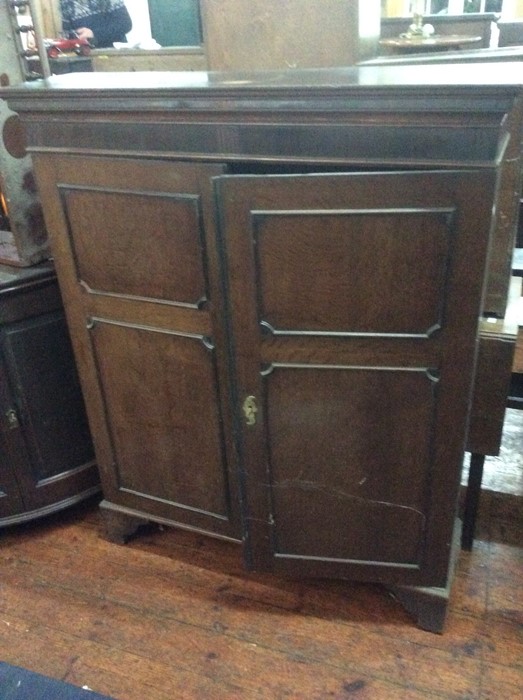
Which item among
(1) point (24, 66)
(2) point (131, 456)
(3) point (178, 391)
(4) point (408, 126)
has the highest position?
(1) point (24, 66)

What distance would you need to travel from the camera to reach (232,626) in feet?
5.12

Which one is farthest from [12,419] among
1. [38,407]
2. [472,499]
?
[472,499]

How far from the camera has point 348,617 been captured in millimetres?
1566

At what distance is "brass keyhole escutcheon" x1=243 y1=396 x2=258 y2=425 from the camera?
52.9 inches

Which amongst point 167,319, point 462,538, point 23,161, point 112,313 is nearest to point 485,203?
point 167,319

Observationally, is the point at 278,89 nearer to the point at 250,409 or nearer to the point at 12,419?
the point at 250,409

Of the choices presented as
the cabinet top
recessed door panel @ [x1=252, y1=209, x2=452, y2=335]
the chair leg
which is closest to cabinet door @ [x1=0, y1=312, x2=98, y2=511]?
the cabinet top

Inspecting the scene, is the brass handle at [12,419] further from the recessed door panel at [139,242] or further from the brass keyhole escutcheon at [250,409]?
the brass keyhole escutcheon at [250,409]

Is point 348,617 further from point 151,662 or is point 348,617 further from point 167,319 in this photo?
point 167,319

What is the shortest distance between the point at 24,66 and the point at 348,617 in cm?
162

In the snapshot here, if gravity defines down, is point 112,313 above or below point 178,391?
above

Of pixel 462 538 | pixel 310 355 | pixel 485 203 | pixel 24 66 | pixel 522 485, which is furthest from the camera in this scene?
pixel 522 485

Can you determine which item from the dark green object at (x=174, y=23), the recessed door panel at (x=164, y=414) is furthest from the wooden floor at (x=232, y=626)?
the dark green object at (x=174, y=23)

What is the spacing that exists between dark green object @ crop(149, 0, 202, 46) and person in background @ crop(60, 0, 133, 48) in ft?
2.00
